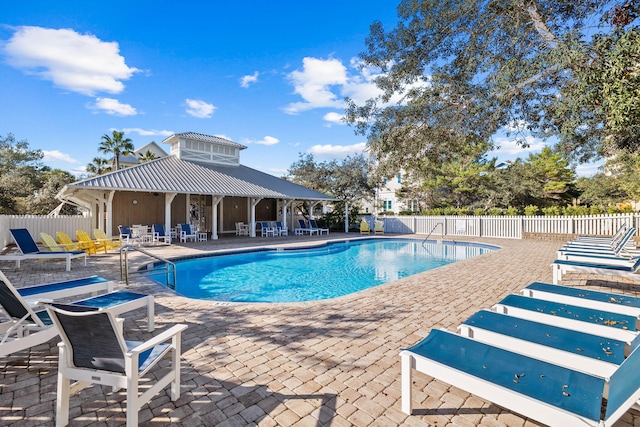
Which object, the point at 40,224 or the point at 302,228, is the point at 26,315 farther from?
the point at 302,228

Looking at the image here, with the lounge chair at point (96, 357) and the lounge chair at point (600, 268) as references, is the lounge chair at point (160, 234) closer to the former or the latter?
the lounge chair at point (96, 357)

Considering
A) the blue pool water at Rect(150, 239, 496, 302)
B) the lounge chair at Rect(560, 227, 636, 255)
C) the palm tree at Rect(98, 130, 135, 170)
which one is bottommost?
the blue pool water at Rect(150, 239, 496, 302)

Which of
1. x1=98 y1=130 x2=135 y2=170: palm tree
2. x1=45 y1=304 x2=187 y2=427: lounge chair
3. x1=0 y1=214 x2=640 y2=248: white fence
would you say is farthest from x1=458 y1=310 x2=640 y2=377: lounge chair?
x1=98 y1=130 x2=135 y2=170: palm tree

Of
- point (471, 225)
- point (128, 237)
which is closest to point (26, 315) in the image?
point (128, 237)

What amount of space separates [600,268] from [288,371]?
6224 mm

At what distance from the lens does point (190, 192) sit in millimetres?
14961

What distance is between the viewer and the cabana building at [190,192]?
14250mm

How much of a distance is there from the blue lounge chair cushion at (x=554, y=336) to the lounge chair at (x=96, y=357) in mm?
2926

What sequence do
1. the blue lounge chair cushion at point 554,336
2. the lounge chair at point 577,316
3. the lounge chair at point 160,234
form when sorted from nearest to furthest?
the blue lounge chair cushion at point 554,336, the lounge chair at point 577,316, the lounge chair at point 160,234

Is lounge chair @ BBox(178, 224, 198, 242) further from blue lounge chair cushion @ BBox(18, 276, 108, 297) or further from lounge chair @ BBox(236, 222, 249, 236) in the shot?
blue lounge chair cushion @ BBox(18, 276, 108, 297)

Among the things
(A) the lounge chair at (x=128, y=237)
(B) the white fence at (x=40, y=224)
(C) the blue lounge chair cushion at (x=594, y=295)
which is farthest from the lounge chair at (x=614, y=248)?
(B) the white fence at (x=40, y=224)

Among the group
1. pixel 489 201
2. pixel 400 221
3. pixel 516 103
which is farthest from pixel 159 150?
pixel 516 103

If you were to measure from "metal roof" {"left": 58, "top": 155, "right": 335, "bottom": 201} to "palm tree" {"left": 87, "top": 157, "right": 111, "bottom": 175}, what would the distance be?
16.7m

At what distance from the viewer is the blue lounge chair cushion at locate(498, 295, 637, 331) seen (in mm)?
3078
